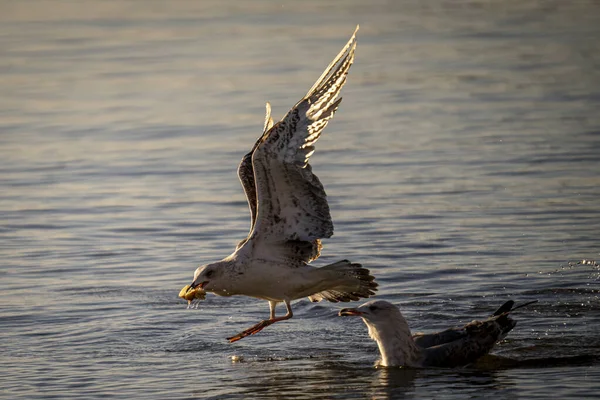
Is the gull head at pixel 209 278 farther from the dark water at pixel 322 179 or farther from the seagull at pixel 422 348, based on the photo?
the seagull at pixel 422 348

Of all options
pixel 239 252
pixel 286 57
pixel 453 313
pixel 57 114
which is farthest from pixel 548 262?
pixel 286 57

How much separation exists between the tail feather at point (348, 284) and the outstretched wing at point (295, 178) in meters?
0.31

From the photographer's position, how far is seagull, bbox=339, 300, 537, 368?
10.0 m

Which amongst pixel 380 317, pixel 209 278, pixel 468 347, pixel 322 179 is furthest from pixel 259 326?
pixel 322 179

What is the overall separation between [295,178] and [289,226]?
58 centimetres

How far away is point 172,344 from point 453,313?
8.15 ft

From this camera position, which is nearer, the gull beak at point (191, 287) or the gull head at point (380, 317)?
the gull head at point (380, 317)

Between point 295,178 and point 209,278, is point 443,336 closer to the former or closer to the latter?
point 295,178

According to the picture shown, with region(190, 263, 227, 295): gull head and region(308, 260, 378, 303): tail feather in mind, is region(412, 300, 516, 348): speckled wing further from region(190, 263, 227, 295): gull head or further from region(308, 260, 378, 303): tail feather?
region(190, 263, 227, 295): gull head

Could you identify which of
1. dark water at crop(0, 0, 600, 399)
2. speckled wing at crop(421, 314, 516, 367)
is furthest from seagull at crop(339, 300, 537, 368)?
dark water at crop(0, 0, 600, 399)

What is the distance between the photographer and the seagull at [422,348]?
33.0 ft

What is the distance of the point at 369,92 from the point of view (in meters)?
21.5

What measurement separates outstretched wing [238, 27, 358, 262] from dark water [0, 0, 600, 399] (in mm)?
870

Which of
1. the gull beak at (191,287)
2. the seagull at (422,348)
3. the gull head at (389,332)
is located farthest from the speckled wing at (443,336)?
the gull beak at (191,287)
